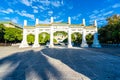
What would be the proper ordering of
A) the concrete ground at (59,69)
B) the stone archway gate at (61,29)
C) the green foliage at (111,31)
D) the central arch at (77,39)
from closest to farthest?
the concrete ground at (59,69)
the green foliage at (111,31)
the stone archway gate at (61,29)
the central arch at (77,39)

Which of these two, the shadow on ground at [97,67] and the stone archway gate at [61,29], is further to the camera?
the stone archway gate at [61,29]

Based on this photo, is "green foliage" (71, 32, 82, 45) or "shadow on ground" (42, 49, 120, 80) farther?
"green foliage" (71, 32, 82, 45)

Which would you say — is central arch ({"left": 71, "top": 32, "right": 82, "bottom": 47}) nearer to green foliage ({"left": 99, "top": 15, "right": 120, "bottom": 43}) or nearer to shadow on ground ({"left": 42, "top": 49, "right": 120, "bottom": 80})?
green foliage ({"left": 99, "top": 15, "right": 120, "bottom": 43})

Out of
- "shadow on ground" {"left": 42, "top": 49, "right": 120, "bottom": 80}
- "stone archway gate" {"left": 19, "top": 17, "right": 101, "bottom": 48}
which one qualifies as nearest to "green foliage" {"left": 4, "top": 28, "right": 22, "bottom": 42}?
"stone archway gate" {"left": 19, "top": 17, "right": 101, "bottom": 48}

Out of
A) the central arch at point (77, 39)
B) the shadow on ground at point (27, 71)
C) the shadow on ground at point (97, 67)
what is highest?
the central arch at point (77, 39)

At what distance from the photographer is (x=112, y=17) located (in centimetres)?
5703

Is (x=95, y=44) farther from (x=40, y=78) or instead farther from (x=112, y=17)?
(x=40, y=78)

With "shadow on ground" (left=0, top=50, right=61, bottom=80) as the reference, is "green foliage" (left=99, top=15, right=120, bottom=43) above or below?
above

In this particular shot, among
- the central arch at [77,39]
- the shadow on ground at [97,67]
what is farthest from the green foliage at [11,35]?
the shadow on ground at [97,67]

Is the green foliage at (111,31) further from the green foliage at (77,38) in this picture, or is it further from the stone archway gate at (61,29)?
the green foliage at (77,38)

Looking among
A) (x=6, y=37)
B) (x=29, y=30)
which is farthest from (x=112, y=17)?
(x=6, y=37)

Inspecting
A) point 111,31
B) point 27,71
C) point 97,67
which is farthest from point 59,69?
point 111,31

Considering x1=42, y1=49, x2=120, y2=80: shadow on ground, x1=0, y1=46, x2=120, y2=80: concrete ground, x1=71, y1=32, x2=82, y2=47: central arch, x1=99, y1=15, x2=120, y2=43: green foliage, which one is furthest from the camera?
x1=71, y1=32, x2=82, y2=47: central arch

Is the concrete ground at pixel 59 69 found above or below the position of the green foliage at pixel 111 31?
below
